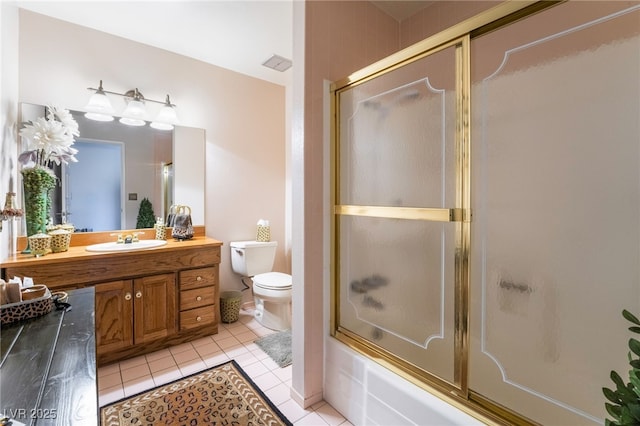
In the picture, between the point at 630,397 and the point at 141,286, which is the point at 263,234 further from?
the point at 630,397

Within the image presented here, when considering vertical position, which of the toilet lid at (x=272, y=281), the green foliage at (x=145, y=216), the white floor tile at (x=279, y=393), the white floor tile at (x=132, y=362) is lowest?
the white floor tile at (x=279, y=393)

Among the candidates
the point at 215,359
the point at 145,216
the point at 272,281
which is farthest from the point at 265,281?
the point at 145,216

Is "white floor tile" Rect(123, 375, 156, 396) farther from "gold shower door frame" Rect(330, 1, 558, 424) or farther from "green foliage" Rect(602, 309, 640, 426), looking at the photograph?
"green foliage" Rect(602, 309, 640, 426)

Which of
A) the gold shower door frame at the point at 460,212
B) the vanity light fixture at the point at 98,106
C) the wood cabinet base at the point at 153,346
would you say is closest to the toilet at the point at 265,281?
the wood cabinet base at the point at 153,346

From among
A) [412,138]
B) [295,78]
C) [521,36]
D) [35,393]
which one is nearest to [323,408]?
[35,393]

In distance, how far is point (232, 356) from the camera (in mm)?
2170

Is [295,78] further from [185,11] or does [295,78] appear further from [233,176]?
[233,176]

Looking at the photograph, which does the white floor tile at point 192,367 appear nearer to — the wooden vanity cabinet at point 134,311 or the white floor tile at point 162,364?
the white floor tile at point 162,364

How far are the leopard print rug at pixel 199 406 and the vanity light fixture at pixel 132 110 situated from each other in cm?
206

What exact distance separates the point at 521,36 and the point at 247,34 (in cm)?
196

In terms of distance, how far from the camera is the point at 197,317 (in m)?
2.38

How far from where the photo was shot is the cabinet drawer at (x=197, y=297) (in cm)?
231

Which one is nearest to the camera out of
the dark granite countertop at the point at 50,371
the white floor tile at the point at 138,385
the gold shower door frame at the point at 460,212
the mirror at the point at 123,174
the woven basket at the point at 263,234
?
the dark granite countertop at the point at 50,371

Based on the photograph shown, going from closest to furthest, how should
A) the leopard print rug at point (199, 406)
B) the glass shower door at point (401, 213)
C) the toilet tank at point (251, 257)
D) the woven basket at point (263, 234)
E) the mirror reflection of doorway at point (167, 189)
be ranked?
the glass shower door at point (401, 213) < the leopard print rug at point (199, 406) < the mirror reflection of doorway at point (167, 189) < the toilet tank at point (251, 257) < the woven basket at point (263, 234)
